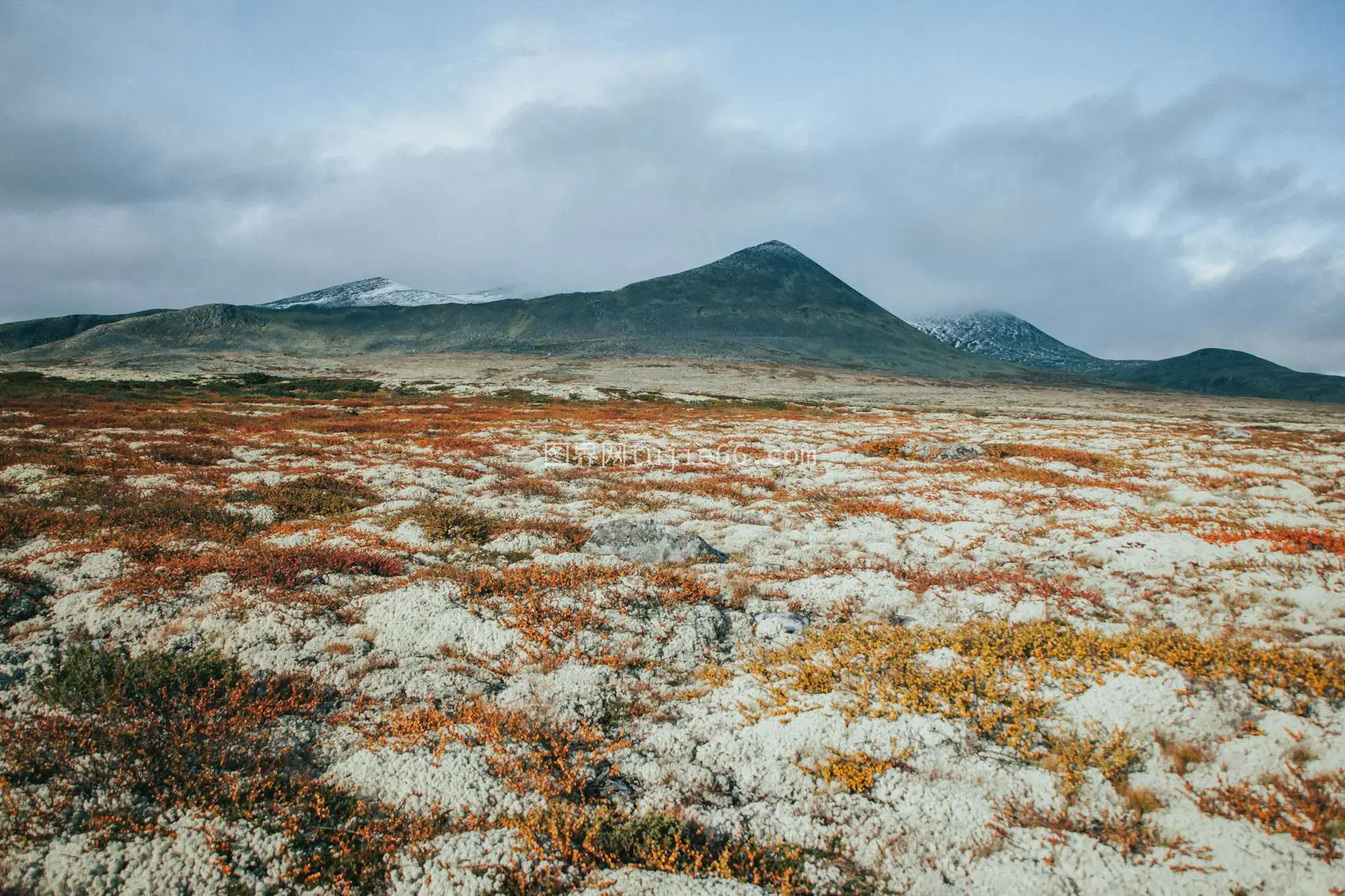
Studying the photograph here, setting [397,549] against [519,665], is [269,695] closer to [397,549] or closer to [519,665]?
[519,665]

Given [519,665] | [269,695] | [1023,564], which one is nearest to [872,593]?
[1023,564]

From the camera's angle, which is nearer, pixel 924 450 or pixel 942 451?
pixel 942 451

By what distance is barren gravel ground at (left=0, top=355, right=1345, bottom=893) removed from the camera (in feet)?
17.8

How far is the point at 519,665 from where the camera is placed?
8836 millimetres

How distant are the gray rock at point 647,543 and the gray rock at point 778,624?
3.14m

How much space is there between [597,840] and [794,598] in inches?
250

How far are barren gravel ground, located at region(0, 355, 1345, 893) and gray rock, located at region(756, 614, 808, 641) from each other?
92mm

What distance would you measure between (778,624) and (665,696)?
2636 millimetres

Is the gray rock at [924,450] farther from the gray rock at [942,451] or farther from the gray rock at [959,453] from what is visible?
the gray rock at [959,453]

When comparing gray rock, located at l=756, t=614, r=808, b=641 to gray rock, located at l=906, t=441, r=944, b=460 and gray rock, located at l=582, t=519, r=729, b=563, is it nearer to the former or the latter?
gray rock, located at l=582, t=519, r=729, b=563

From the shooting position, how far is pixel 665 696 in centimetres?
825

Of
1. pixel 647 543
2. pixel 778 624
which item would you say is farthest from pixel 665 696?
pixel 647 543

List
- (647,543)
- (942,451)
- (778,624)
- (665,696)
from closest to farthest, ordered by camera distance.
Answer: (665,696) → (778,624) → (647,543) → (942,451)

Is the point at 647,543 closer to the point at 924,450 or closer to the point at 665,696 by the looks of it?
the point at 665,696
